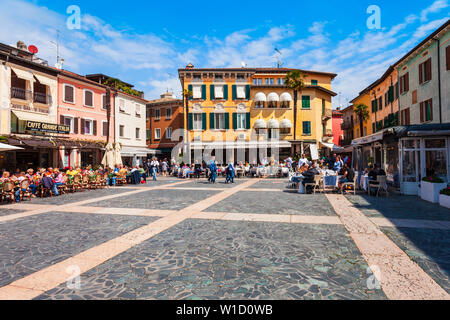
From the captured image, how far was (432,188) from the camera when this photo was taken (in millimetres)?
8898

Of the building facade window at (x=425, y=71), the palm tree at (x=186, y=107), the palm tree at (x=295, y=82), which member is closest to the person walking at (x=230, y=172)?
the building facade window at (x=425, y=71)

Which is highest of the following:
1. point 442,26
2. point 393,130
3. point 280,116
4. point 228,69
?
point 228,69

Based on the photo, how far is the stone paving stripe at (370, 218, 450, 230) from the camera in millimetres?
5727

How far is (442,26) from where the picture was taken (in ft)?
46.1

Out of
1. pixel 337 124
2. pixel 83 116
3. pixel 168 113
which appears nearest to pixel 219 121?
pixel 168 113

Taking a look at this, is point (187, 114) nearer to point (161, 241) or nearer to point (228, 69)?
point (228, 69)

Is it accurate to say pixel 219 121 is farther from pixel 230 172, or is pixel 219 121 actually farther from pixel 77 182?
pixel 77 182

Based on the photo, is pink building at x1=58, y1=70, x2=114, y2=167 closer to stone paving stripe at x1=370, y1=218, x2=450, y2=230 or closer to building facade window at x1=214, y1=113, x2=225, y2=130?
building facade window at x1=214, y1=113, x2=225, y2=130

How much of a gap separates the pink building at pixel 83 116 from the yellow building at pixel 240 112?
8864 mm

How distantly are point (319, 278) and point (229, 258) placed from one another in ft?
4.42

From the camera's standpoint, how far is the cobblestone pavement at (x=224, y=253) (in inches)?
120

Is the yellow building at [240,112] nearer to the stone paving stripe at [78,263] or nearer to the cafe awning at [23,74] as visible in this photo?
the cafe awning at [23,74]

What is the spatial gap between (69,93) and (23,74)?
13.9 ft
